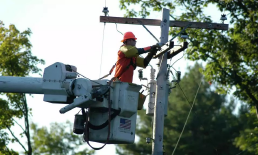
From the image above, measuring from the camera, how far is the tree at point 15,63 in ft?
85.5

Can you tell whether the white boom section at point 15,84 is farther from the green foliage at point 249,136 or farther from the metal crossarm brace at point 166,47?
the green foliage at point 249,136

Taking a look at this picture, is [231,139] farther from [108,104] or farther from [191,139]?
[108,104]

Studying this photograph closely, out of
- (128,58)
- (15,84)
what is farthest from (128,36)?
(15,84)

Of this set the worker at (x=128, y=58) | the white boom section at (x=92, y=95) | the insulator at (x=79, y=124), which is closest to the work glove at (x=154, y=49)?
the worker at (x=128, y=58)

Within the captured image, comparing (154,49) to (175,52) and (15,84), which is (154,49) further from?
(15,84)

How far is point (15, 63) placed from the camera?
26203mm

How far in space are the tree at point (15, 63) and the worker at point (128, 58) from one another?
13019mm

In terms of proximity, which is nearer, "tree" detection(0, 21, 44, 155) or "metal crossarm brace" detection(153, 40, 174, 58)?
"metal crossarm brace" detection(153, 40, 174, 58)

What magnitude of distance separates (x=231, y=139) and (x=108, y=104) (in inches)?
1422

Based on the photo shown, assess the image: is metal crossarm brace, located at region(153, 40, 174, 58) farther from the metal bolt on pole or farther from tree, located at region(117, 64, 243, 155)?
tree, located at region(117, 64, 243, 155)

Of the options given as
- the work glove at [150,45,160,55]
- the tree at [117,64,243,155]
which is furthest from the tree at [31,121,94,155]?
the work glove at [150,45,160,55]

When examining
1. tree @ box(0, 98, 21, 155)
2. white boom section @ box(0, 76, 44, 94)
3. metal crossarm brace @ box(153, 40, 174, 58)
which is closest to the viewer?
white boom section @ box(0, 76, 44, 94)

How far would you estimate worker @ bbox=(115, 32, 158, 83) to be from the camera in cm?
1309

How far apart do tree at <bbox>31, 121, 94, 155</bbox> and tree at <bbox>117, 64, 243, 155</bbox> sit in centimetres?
326
